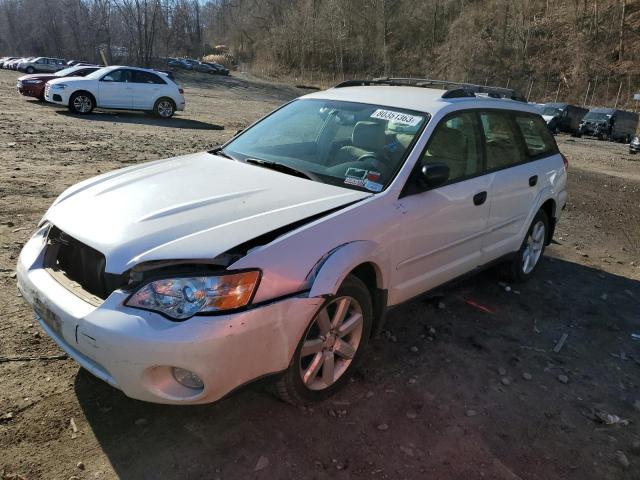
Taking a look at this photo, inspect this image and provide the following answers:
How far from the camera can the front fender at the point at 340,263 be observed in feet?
8.83

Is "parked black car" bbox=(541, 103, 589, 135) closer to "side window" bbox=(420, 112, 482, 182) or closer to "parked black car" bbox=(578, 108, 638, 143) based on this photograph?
"parked black car" bbox=(578, 108, 638, 143)

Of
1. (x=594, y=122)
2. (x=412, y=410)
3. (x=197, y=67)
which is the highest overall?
(x=197, y=67)

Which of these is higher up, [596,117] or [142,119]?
[596,117]

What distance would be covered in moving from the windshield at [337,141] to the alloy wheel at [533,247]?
85.0 inches

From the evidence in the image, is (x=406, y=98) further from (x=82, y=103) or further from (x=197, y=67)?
(x=197, y=67)

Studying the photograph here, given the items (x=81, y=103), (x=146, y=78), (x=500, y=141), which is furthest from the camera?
(x=146, y=78)

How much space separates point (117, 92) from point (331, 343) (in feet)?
53.6

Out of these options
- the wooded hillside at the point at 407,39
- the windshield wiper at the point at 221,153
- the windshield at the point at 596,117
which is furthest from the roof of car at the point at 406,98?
the wooded hillside at the point at 407,39

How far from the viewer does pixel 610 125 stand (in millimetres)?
28109

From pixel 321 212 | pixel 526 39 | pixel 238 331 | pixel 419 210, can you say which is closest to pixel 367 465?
pixel 238 331

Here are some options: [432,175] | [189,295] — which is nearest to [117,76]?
[432,175]

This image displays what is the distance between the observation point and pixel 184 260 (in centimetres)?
246

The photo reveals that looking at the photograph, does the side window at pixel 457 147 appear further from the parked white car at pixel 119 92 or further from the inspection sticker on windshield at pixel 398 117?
the parked white car at pixel 119 92

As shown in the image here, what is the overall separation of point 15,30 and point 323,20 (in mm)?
40963
